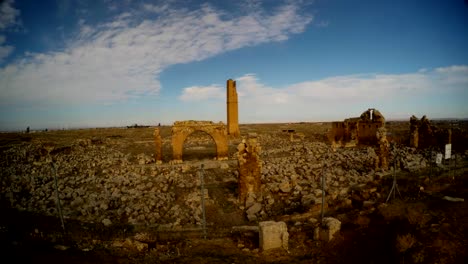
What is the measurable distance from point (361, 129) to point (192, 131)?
67.9 ft

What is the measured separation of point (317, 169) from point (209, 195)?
7.66 metres

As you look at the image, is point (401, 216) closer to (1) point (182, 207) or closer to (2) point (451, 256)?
(2) point (451, 256)

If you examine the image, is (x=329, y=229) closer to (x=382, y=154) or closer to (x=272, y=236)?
(x=272, y=236)

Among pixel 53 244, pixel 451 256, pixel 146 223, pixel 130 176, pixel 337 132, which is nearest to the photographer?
pixel 451 256

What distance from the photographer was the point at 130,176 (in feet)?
54.6

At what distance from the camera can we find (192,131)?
2034cm

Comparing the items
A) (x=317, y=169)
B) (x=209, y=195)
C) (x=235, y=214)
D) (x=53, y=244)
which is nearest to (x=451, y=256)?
(x=235, y=214)

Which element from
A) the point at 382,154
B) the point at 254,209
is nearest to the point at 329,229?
the point at 254,209

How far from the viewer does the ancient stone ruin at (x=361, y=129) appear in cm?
3017

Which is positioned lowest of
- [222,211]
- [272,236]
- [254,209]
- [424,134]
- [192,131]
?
[222,211]

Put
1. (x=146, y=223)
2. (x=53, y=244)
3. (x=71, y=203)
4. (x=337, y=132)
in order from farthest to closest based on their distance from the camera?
(x=337, y=132)
(x=71, y=203)
(x=146, y=223)
(x=53, y=244)

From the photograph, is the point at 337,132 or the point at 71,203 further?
the point at 337,132

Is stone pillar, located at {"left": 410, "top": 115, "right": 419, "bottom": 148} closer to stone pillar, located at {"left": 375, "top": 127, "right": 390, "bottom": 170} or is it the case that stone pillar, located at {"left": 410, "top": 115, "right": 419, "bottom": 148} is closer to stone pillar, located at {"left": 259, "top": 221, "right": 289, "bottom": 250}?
stone pillar, located at {"left": 375, "top": 127, "right": 390, "bottom": 170}

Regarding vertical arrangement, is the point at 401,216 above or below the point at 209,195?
above
